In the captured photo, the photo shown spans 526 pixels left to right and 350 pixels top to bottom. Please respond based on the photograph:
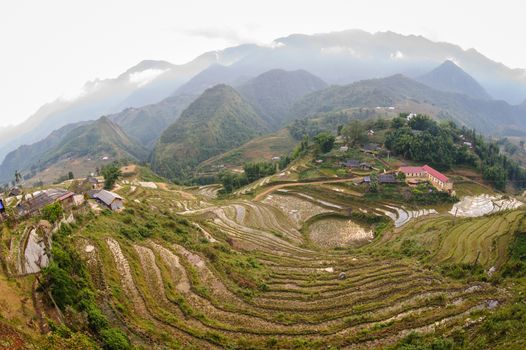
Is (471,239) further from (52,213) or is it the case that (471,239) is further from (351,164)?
(351,164)

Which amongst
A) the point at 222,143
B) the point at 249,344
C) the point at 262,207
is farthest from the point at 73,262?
the point at 222,143

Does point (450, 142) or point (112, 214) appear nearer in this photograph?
point (112, 214)

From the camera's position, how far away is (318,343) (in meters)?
17.7

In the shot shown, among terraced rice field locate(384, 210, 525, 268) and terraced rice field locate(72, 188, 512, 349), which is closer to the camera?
terraced rice field locate(72, 188, 512, 349)

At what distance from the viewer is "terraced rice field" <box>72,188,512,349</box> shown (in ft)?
58.1

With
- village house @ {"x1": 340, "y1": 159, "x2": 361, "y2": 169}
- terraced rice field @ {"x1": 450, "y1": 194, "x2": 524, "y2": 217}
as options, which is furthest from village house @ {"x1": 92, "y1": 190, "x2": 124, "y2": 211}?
terraced rice field @ {"x1": 450, "y1": 194, "x2": 524, "y2": 217}

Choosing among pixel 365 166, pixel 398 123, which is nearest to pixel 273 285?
pixel 365 166

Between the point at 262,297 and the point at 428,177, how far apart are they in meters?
54.0

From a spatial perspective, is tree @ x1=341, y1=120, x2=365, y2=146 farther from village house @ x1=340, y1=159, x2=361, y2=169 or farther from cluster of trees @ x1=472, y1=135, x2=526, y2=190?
cluster of trees @ x1=472, y1=135, x2=526, y2=190

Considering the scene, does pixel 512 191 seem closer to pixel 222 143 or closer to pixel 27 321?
pixel 27 321

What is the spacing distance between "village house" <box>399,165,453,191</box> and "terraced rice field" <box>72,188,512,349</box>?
119ft

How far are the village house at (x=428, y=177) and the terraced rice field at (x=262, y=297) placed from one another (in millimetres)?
36140

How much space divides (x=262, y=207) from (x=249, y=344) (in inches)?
1526

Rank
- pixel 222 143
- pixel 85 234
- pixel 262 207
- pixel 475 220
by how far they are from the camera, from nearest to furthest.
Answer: pixel 85 234 < pixel 475 220 < pixel 262 207 < pixel 222 143
